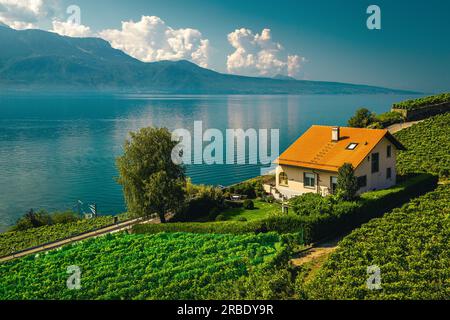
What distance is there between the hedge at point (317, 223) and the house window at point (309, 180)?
6.69 meters

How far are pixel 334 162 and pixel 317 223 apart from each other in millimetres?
11448

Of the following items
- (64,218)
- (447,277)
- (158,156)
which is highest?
(158,156)

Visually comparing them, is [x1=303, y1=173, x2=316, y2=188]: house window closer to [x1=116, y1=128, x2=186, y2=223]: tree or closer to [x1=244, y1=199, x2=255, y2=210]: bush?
[x1=244, y1=199, x2=255, y2=210]: bush

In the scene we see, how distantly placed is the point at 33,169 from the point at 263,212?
59.3 meters

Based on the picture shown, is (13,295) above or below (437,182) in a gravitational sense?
below

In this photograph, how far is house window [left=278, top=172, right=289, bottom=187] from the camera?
4131cm

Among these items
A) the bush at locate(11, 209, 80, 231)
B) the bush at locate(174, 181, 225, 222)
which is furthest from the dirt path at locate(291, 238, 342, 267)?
the bush at locate(11, 209, 80, 231)

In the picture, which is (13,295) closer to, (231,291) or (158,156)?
(231,291)

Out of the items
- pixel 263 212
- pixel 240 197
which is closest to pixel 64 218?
pixel 240 197

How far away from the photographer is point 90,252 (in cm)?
2900

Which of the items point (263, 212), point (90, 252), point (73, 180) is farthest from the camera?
point (73, 180)

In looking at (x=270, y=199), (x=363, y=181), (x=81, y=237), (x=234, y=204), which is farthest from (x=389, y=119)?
(x=81, y=237)

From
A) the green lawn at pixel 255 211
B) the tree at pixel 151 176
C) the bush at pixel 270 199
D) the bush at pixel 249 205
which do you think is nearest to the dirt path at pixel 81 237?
the tree at pixel 151 176

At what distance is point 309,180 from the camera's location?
39.7 m
